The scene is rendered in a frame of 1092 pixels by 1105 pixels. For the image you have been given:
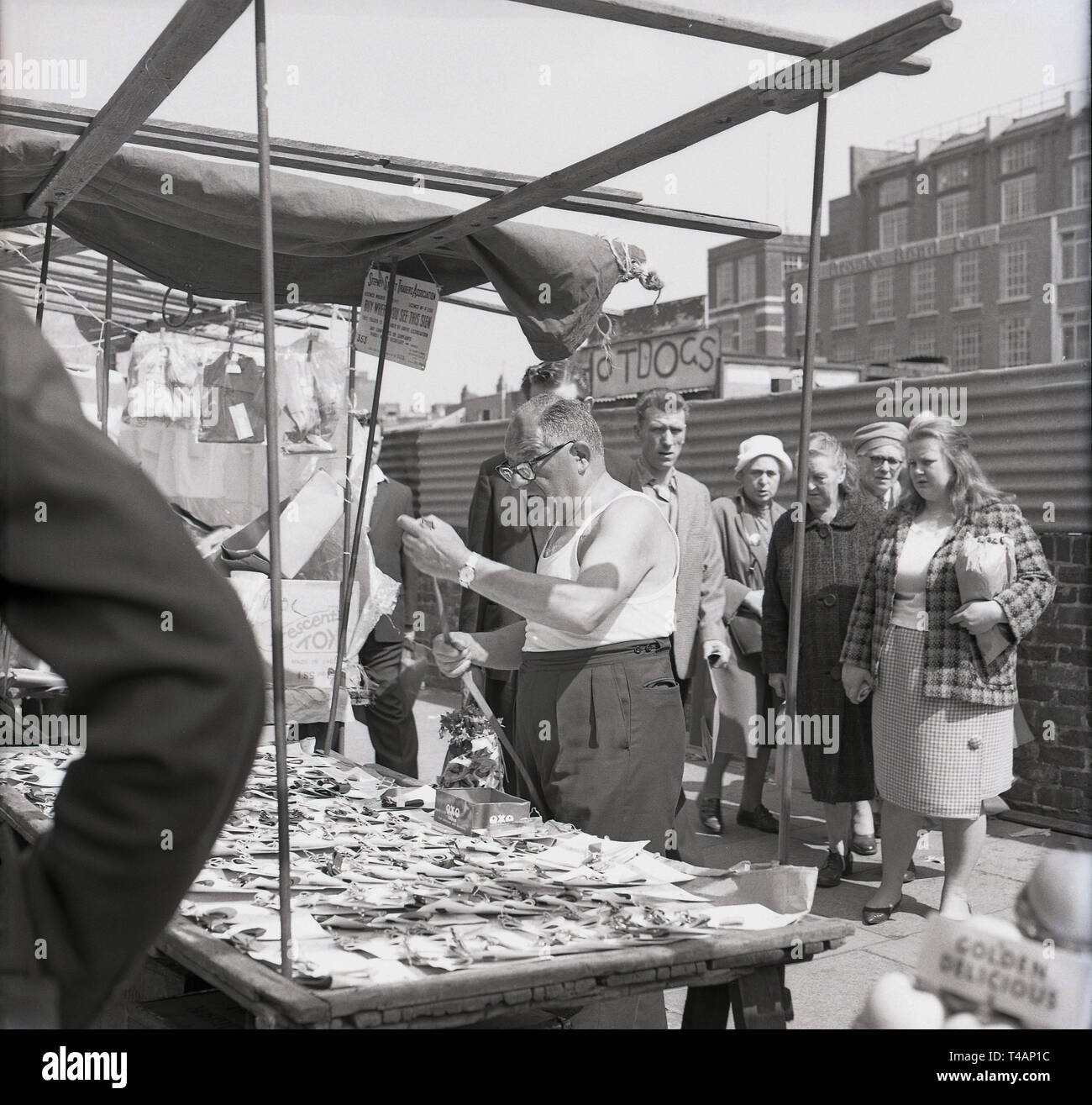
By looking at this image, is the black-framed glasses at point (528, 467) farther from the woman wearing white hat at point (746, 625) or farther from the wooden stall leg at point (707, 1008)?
the woman wearing white hat at point (746, 625)

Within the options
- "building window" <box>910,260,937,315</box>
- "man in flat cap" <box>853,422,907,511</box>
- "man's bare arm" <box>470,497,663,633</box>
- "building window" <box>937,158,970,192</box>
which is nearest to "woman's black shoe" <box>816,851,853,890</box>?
"man in flat cap" <box>853,422,907,511</box>

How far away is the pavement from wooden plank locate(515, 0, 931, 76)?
2363 mm

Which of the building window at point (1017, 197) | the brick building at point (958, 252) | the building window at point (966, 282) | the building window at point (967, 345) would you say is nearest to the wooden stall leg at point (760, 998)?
the brick building at point (958, 252)

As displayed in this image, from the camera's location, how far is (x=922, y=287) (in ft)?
214

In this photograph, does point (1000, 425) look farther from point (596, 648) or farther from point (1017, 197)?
point (1017, 197)

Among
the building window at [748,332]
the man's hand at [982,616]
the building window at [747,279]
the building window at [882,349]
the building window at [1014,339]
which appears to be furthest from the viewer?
the building window at [747,279]

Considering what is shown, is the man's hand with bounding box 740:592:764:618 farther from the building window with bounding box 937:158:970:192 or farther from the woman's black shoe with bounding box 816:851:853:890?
the building window with bounding box 937:158:970:192

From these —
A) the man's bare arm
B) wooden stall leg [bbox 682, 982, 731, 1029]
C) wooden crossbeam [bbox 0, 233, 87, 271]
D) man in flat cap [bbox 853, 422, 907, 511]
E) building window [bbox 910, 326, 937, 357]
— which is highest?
building window [bbox 910, 326, 937, 357]

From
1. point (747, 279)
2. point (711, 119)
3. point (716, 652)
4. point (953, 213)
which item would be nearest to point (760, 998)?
point (711, 119)

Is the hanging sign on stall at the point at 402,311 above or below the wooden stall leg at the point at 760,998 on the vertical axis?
above

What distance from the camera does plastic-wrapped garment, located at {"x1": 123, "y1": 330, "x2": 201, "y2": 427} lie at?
20.8 ft

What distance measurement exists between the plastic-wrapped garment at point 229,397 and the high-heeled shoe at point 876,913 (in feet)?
12.8

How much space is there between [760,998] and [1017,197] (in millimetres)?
69262

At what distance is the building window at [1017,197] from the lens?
205 feet
